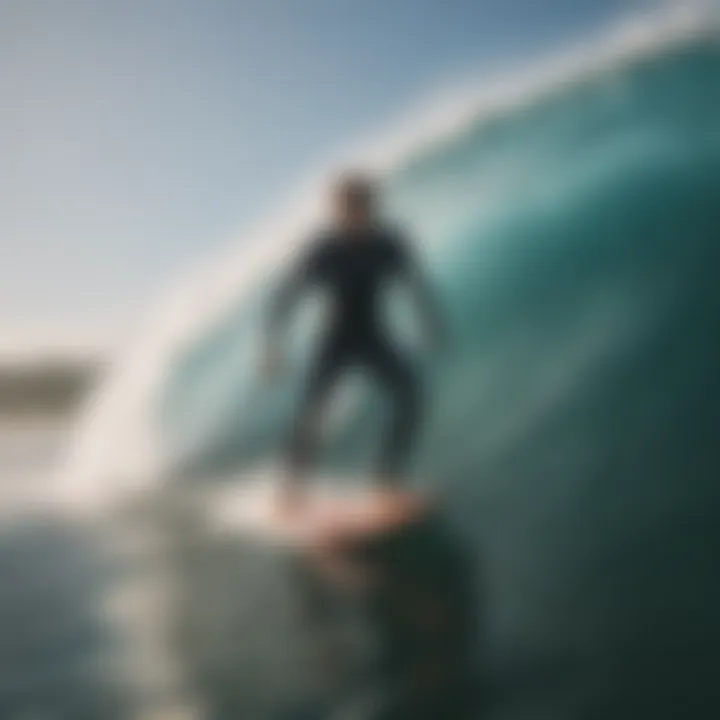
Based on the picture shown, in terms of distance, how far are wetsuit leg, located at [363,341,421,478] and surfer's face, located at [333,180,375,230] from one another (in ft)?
0.72

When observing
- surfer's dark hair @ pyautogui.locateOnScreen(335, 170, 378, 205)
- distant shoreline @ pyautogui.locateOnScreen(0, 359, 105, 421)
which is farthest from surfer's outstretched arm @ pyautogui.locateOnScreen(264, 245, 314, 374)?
distant shoreline @ pyautogui.locateOnScreen(0, 359, 105, 421)

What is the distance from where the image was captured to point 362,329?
153 cm

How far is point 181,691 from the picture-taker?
1.21 m

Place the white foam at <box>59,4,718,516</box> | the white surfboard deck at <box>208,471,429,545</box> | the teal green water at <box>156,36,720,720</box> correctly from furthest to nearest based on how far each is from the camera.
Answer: the white foam at <box>59,4,718,516</box>, the white surfboard deck at <box>208,471,429,545</box>, the teal green water at <box>156,36,720,720</box>

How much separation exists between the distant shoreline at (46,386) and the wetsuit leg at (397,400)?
620 mm

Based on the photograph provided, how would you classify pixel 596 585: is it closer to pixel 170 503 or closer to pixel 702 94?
pixel 170 503

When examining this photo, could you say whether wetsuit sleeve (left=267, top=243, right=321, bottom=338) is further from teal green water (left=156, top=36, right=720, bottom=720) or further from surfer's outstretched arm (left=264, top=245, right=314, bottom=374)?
teal green water (left=156, top=36, right=720, bottom=720)

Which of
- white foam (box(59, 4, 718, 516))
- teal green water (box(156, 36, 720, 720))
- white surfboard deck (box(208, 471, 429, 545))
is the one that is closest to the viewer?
teal green water (box(156, 36, 720, 720))

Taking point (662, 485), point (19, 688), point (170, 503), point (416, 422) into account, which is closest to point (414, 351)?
point (416, 422)

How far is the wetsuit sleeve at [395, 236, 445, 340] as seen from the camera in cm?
153

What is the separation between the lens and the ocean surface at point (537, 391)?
49.5 inches

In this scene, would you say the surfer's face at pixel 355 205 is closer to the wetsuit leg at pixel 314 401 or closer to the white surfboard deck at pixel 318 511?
the wetsuit leg at pixel 314 401

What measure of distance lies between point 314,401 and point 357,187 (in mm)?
396

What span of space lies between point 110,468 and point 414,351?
0.70m
